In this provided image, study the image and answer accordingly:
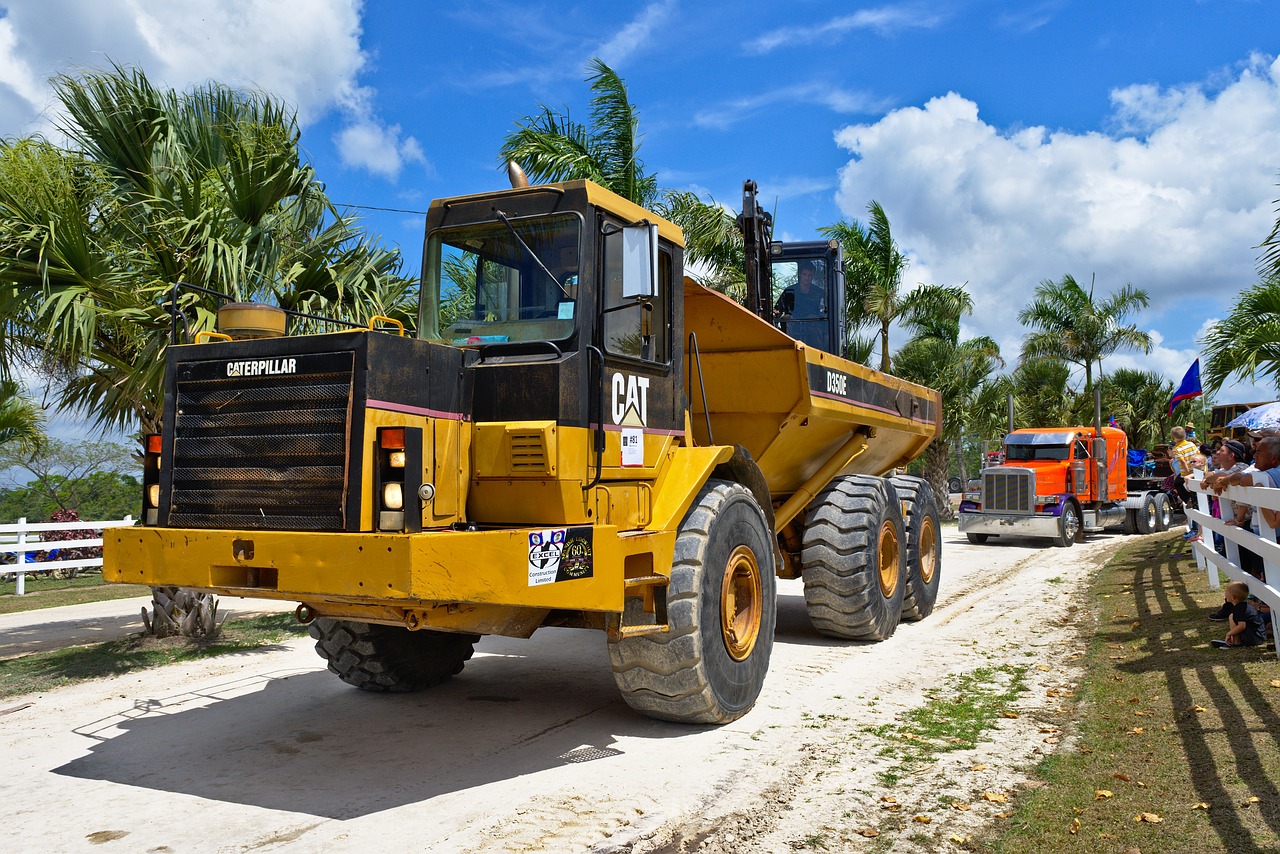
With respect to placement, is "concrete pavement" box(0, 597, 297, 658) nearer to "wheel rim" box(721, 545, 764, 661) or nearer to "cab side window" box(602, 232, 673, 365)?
"wheel rim" box(721, 545, 764, 661)

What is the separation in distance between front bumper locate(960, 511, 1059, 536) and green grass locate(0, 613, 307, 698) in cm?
1530

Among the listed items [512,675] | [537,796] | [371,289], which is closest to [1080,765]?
[537,796]

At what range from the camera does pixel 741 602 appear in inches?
277

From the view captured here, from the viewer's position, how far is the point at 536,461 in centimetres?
543

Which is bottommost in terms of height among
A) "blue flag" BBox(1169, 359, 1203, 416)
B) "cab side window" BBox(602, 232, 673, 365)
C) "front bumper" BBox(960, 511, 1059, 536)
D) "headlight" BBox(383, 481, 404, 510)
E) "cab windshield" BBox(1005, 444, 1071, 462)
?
"front bumper" BBox(960, 511, 1059, 536)

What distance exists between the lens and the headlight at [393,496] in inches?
195

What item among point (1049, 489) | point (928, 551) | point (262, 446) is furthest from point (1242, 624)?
point (1049, 489)

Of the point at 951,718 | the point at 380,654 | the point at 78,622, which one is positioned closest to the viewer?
the point at 951,718

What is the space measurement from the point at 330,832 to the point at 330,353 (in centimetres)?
239

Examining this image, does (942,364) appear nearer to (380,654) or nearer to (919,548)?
(919,548)

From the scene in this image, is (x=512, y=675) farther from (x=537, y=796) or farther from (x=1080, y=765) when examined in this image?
(x=1080, y=765)

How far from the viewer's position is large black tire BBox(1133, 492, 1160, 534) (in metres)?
24.2

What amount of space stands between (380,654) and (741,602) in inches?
107

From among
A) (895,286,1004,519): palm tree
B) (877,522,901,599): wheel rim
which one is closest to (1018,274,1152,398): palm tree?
(895,286,1004,519): palm tree
